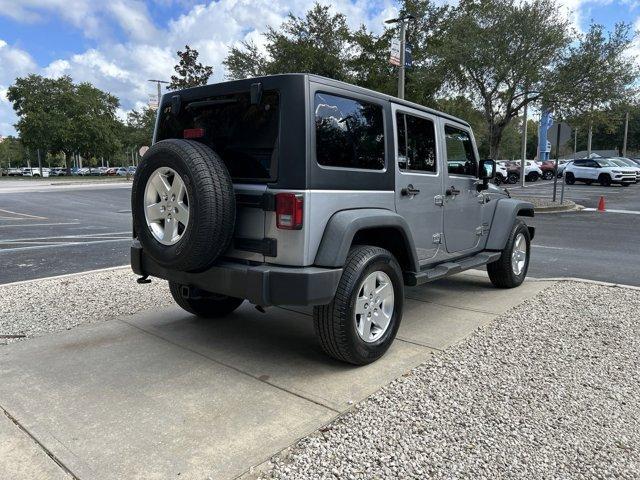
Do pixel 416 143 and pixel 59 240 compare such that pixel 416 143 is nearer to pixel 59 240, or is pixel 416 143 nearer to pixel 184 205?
pixel 184 205

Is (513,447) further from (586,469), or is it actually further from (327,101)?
(327,101)

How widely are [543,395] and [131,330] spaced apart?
3425 millimetres

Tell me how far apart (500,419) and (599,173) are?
99.2 ft

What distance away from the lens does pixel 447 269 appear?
4551mm

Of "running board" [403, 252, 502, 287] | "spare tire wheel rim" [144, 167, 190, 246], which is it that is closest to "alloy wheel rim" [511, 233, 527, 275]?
"running board" [403, 252, 502, 287]

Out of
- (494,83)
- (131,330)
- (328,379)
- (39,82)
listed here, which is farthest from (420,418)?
(39,82)

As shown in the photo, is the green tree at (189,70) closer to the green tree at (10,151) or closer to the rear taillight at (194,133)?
the rear taillight at (194,133)

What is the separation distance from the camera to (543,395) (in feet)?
10.7

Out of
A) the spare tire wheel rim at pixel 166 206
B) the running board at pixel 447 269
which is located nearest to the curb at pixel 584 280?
the running board at pixel 447 269

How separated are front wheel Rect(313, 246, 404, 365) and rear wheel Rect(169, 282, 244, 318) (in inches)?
56.6

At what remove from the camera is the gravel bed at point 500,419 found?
98.5 inches

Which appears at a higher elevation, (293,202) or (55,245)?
(293,202)

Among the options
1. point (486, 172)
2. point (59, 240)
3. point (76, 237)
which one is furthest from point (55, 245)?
point (486, 172)

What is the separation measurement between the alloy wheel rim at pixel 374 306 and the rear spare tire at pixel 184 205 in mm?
1056
